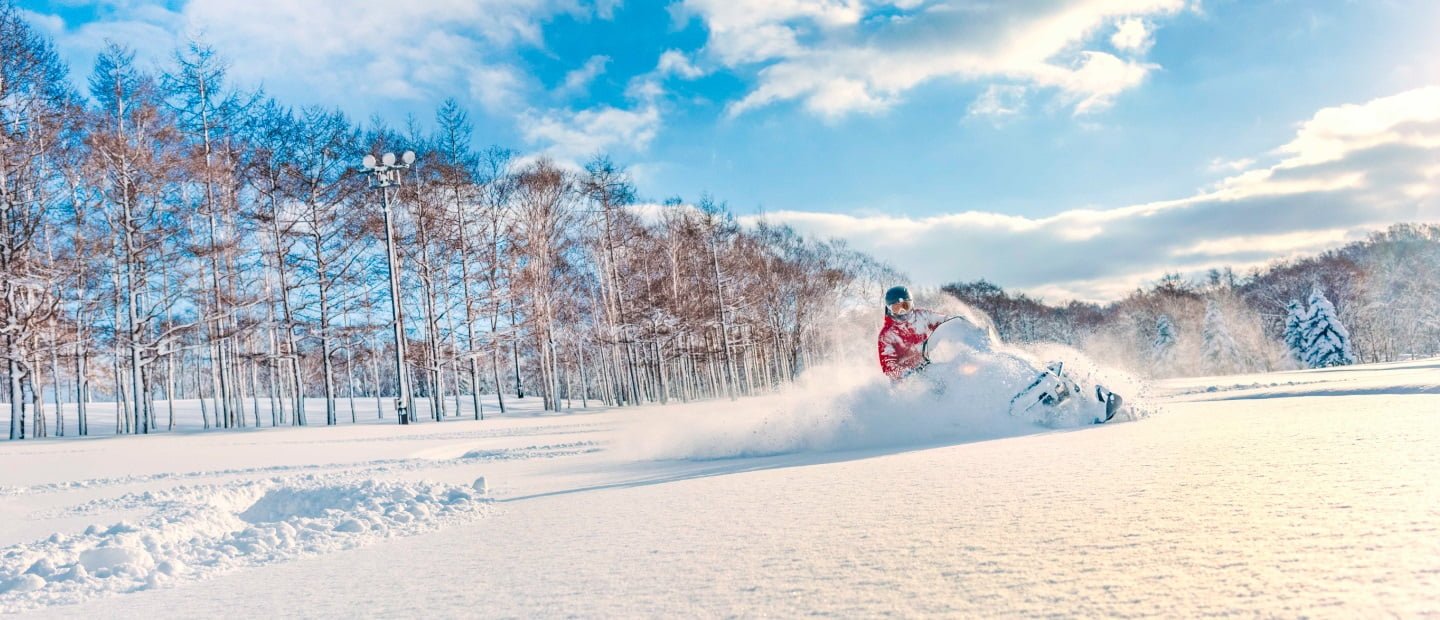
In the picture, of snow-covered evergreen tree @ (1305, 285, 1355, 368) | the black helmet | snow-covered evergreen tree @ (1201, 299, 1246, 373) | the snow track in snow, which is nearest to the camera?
the black helmet

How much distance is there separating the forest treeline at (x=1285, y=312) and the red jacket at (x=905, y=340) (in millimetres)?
50952

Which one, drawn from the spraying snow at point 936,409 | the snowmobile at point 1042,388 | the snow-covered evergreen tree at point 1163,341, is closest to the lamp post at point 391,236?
the spraying snow at point 936,409

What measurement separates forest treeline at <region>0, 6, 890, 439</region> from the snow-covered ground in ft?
57.4

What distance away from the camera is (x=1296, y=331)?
180ft

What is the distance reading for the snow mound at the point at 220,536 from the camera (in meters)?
4.35

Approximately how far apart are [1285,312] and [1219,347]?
22.8 meters

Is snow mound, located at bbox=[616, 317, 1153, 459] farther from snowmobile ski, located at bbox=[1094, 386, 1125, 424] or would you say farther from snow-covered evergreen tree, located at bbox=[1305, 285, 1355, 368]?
snow-covered evergreen tree, located at bbox=[1305, 285, 1355, 368]

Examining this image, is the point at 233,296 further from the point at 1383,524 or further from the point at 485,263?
the point at 1383,524

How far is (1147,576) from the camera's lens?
98.7 inches

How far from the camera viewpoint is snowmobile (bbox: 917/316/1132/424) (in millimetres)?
9094

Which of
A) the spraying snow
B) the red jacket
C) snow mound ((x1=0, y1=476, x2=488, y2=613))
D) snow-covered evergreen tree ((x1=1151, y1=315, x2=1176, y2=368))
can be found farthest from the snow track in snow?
snow-covered evergreen tree ((x1=1151, y1=315, x2=1176, y2=368))

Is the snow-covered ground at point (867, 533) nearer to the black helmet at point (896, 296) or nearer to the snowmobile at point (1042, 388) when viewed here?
the snowmobile at point (1042, 388)

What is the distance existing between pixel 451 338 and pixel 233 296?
8057mm

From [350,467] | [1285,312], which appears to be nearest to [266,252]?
[350,467]
